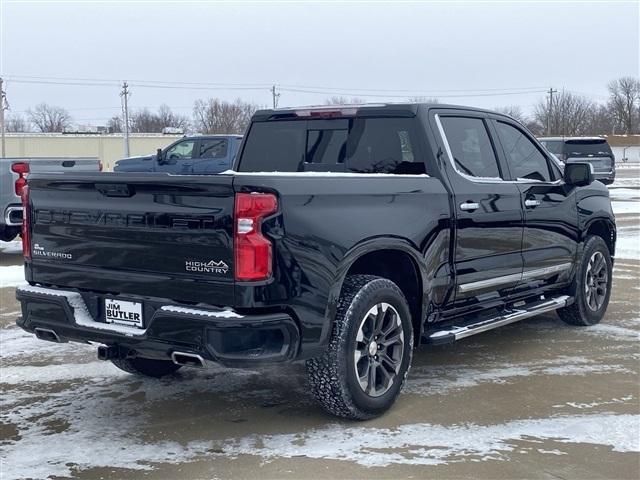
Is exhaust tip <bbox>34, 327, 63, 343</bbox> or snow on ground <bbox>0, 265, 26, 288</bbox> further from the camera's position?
snow on ground <bbox>0, 265, 26, 288</bbox>

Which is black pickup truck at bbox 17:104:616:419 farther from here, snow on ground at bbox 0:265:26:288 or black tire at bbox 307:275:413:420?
snow on ground at bbox 0:265:26:288

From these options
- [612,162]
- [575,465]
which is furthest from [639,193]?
[575,465]

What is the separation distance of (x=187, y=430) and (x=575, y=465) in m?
2.21

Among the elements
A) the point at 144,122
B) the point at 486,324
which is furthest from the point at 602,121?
the point at 486,324

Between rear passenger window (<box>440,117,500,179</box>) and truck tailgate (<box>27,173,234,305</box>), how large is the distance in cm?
219

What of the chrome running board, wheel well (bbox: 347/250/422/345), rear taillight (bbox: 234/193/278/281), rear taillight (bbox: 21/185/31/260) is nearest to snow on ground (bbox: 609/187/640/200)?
the chrome running board

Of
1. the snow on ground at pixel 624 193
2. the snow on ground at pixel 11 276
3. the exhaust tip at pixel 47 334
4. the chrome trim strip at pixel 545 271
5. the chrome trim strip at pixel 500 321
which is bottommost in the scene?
the snow on ground at pixel 11 276

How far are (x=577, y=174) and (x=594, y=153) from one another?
74.5 feet

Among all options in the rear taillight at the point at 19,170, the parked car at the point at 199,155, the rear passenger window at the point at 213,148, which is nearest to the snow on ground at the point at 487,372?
the rear taillight at the point at 19,170

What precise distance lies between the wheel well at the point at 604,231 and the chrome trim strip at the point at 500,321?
84cm

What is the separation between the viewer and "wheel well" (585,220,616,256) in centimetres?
770

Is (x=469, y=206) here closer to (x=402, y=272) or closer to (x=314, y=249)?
(x=402, y=272)

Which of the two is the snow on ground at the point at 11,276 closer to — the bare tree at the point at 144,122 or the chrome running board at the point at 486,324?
the chrome running board at the point at 486,324

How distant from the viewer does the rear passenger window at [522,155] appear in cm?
651
